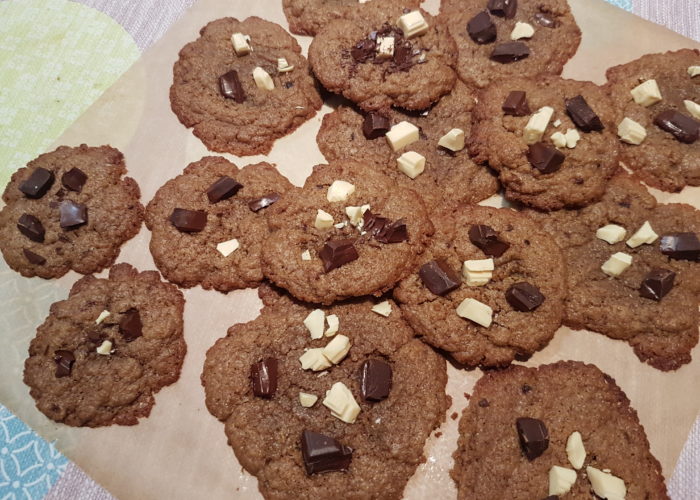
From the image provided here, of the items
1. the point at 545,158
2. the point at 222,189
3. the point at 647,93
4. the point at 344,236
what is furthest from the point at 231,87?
the point at 647,93

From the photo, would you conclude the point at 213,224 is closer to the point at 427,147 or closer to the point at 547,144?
the point at 427,147

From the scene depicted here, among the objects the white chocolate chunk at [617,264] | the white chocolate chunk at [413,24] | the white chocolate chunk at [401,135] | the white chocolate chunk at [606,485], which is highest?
the white chocolate chunk at [413,24]

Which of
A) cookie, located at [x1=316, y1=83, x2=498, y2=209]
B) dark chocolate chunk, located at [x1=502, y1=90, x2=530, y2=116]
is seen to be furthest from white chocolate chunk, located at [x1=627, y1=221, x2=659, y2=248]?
dark chocolate chunk, located at [x1=502, y1=90, x2=530, y2=116]

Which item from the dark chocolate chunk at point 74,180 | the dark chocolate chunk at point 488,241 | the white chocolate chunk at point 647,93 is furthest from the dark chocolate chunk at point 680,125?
the dark chocolate chunk at point 74,180

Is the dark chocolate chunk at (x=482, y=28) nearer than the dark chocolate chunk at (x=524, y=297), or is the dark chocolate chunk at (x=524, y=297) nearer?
the dark chocolate chunk at (x=524, y=297)

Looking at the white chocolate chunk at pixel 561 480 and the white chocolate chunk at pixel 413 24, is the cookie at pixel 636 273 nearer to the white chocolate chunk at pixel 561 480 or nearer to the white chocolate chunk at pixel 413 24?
the white chocolate chunk at pixel 561 480

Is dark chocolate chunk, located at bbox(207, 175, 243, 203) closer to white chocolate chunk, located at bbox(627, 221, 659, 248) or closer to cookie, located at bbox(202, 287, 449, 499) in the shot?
cookie, located at bbox(202, 287, 449, 499)

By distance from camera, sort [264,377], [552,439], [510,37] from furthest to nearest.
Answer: [510,37] → [264,377] → [552,439]
